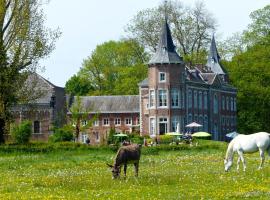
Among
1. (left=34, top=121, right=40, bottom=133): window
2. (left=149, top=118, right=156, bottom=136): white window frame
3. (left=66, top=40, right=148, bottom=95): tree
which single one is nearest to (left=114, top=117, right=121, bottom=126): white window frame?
(left=66, top=40, right=148, bottom=95): tree

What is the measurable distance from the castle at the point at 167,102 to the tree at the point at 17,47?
1333 inches

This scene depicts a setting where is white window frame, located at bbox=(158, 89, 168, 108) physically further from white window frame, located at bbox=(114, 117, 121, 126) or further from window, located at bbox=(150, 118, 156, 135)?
white window frame, located at bbox=(114, 117, 121, 126)

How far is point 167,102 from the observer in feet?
303

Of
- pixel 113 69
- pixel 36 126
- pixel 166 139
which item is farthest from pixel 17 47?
pixel 113 69

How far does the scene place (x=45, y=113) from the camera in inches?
3994

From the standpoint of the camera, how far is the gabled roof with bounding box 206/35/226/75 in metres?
110

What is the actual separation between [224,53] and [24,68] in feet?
213

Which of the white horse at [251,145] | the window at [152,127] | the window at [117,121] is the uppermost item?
the window at [117,121]

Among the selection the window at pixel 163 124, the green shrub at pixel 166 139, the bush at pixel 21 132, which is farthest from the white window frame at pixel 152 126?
the bush at pixel 21 132

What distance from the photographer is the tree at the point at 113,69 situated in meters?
113

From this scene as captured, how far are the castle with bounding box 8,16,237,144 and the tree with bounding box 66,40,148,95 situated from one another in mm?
5743

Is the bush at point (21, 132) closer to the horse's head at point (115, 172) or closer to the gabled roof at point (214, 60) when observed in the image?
the gabled roof at point (214, 60)

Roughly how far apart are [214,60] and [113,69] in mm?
Result: 18682

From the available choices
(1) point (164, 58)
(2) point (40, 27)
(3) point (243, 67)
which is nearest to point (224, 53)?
(3) point (243, 67)
